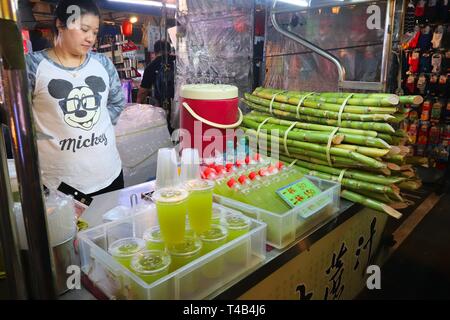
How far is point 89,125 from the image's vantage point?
212 cm

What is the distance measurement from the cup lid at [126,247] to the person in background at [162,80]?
331 centimetres

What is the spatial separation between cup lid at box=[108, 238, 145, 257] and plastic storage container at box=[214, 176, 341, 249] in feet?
1.49

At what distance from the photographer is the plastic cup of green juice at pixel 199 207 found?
120 cm

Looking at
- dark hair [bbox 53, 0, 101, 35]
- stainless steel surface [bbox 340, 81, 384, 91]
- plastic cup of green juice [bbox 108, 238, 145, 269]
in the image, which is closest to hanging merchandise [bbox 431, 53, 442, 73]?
stainless steel surface [bbox 340, 81, 384, 91]

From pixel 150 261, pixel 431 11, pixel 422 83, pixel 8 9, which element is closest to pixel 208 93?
pixel 150 261

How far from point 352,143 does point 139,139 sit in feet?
8.31

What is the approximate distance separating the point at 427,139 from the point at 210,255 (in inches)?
205

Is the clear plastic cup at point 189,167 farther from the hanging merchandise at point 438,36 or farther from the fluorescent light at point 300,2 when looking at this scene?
the hanging merchandise at point 438,36

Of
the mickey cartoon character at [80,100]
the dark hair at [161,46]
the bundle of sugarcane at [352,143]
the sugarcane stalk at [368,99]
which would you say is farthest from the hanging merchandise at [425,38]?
the mickey cartoon character at [80,100]

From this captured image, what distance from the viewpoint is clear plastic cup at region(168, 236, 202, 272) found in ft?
3.46

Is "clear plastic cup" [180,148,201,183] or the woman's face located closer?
"clear plastic cup" [180,148,201,183]

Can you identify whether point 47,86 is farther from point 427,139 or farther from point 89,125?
point 427,139

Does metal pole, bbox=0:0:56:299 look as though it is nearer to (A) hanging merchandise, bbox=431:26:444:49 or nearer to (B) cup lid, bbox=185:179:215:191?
(B) cup lid, bbox=185:179:215:191

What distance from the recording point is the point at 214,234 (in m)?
1.19
